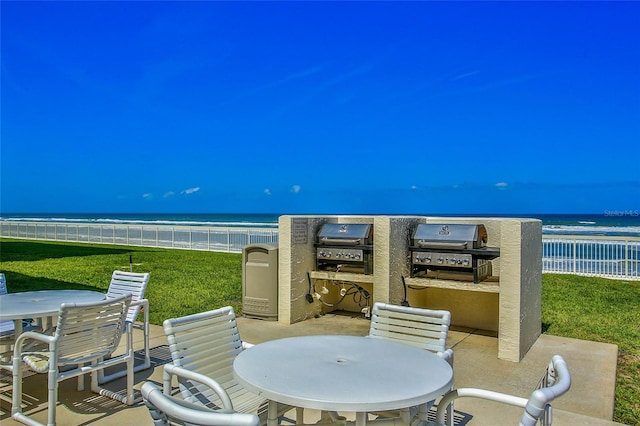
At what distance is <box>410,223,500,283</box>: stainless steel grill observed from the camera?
519 centimetres

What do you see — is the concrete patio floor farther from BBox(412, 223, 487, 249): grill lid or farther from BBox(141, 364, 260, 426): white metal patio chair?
BBox(141, 364, 260, 426): white metal patio chair

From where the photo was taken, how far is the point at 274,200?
309 feet

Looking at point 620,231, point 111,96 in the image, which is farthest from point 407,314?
point 111,96

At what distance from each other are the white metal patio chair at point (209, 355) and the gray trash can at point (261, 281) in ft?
10.9

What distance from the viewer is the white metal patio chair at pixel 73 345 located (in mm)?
2947

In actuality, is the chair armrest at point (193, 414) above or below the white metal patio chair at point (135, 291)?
above

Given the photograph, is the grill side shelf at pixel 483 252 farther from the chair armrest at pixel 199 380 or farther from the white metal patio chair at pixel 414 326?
the chair armrest at pixel 199 380

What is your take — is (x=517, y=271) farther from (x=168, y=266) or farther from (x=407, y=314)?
(x=168, y=266)

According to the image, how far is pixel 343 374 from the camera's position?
81.0 inches

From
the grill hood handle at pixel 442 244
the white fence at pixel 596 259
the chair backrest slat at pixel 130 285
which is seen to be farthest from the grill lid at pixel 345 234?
the white fence at pixel 596 259

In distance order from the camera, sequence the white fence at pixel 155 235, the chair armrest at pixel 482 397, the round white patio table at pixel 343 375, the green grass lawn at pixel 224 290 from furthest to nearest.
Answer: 1. the white fence at pixel 155 235
2. the green grass lawn at pixel 224 290
3. the chair armrest at pixel 482 397
4. the round white patio table at pixel 343 375

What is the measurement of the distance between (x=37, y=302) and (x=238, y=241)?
13.7m

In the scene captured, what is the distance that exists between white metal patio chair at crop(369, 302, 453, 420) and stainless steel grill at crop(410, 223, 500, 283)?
235 cm

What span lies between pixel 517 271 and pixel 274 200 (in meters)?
90.4
